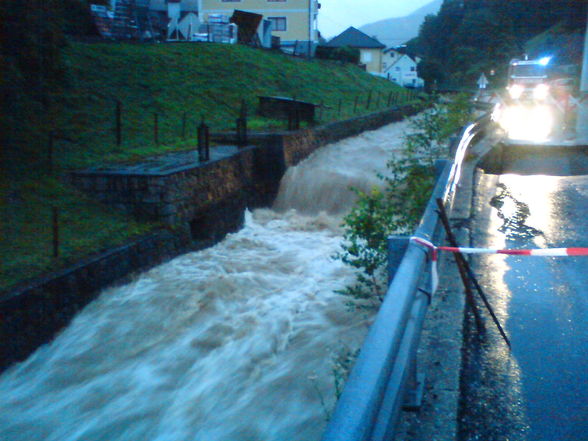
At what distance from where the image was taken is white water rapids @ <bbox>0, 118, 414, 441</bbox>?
6309 mm

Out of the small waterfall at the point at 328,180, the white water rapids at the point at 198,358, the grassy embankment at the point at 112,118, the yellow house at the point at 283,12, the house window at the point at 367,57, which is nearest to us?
the white water rapids at the point at 198,358

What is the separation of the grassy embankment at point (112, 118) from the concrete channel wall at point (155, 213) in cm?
25

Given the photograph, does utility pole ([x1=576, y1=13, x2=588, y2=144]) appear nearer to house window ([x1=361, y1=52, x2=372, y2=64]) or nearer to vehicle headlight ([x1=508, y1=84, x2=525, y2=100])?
vehicle headlight ([x1=508, y1=84, x2=525, y2=100])

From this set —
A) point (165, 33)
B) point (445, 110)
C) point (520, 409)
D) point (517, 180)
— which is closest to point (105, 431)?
point (520, 409)

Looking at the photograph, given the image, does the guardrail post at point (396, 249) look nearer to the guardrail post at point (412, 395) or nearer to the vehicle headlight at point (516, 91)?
the guardrail post at point (412, 395)

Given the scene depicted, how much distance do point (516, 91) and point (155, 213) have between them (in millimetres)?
29621

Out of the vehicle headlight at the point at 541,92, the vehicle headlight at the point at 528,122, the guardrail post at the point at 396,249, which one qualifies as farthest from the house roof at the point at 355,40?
the guardrail post at the point at 396,249

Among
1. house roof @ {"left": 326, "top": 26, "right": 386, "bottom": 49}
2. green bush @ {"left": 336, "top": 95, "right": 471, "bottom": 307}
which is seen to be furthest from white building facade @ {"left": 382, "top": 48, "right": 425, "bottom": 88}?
green bush @ {"left": 336, "top": 95, "right": 471, "bottom": 307}

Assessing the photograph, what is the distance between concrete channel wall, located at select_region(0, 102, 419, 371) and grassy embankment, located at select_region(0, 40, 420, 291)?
0.25m

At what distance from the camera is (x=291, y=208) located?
652 inches

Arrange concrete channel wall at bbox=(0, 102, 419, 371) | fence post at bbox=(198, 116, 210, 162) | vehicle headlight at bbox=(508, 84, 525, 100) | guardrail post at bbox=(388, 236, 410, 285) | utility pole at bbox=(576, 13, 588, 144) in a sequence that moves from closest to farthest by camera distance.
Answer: guardrail post at bbox=(388, 236, 410, 285), concrete channel wall at bbox=(0, 102, 419, 371), fence post at bbox=(198, 116, 210, 162), utility pole at bbox=(576, 13, 588, 144), vehicle headlight at bbox=(508, 84, 525, 100)

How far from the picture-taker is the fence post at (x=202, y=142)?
12703 millimetres

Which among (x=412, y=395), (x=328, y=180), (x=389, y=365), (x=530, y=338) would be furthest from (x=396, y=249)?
(x=328, y=180)

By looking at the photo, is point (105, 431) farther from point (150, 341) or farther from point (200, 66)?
point (200, 66)
